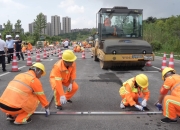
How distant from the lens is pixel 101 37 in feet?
38.7

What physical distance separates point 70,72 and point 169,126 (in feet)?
7.66

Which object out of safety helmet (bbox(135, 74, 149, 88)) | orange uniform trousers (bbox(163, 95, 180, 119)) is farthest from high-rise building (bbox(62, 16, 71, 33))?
orange uniform trousers (bbox(163, 95, 180, 119))

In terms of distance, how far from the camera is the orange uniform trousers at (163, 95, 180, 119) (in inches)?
166

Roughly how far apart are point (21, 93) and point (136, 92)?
8.27 feet

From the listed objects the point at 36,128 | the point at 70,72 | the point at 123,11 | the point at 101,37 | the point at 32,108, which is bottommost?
the point at 36,128

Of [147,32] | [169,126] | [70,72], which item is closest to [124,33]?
[70,72]

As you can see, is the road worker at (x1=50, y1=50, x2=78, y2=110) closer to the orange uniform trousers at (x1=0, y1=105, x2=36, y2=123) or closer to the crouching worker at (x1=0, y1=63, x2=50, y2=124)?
the crouching worker at (x1=0, y1=63, x2=50, y2=124)

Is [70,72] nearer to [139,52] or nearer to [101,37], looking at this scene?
[139,52]

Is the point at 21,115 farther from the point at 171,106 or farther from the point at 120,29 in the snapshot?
the point at 120,29

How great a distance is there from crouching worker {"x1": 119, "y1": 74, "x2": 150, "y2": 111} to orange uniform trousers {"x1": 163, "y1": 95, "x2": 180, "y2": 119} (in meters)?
0.74

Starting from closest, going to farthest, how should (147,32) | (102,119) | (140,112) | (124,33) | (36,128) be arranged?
1. (36,128)
2. (102,119)
3. (140,112)
4. (124,33)
5. (147,32)

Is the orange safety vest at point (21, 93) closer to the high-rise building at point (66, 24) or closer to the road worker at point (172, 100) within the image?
the road worker at point (172, 100)

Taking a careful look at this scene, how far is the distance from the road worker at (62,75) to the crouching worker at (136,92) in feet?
4.08

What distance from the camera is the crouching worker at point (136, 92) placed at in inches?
195
